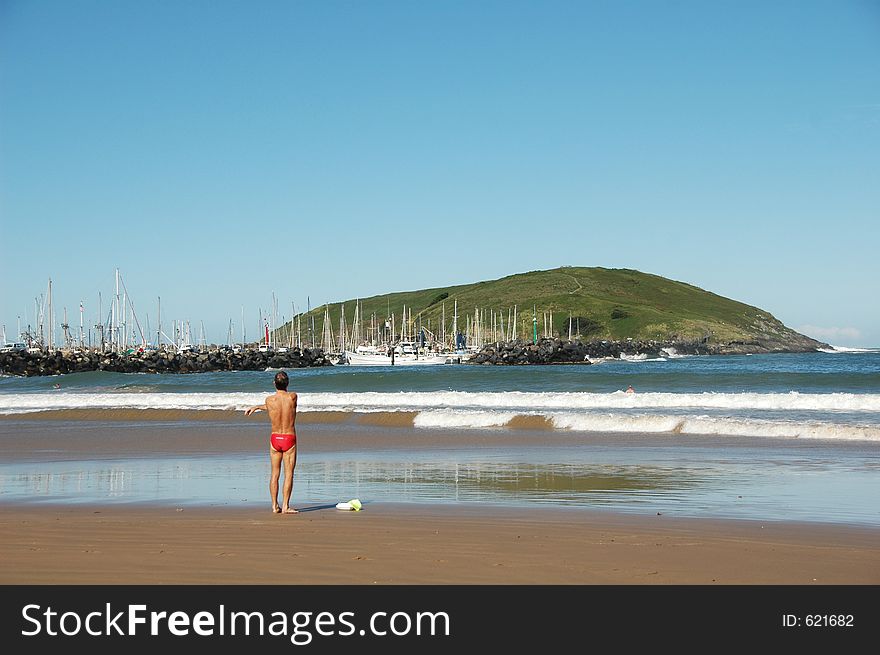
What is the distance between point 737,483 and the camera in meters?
14.4

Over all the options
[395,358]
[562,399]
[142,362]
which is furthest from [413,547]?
[395,358]

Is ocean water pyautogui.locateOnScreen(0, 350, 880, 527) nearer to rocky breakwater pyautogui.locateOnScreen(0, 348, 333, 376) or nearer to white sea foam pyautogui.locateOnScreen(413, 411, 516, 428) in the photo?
white sea foam pyautogui.locateOnScreen(413, 411, 516, 428)

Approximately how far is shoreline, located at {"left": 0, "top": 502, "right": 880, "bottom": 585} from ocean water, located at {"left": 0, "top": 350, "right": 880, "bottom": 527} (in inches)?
47.7

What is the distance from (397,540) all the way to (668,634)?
379 cm

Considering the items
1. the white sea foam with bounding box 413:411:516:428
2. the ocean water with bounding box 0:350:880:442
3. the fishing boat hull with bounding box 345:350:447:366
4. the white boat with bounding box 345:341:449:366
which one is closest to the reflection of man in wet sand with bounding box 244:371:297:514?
the ocean water with bounding box 0:350:880:442

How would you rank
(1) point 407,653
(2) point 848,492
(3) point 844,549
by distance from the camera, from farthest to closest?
(2) point 848,492, (3) point 844,549, (1) point 407,653

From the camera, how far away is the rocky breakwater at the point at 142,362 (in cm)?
8450

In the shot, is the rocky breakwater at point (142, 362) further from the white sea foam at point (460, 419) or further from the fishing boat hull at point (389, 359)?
the white sea foam at point (460, 419)

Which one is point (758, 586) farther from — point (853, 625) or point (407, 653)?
point (407, 653)

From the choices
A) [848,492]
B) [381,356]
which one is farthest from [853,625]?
[381,356]

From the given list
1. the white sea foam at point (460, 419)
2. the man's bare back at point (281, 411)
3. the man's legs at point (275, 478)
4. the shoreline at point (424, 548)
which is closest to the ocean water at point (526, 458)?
the white sea foam at point (460, 419)

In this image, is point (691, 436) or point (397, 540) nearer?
point (397, 540)

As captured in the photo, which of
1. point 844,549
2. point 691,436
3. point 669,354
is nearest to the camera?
point 844,549

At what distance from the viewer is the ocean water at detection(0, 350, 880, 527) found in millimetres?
13195
